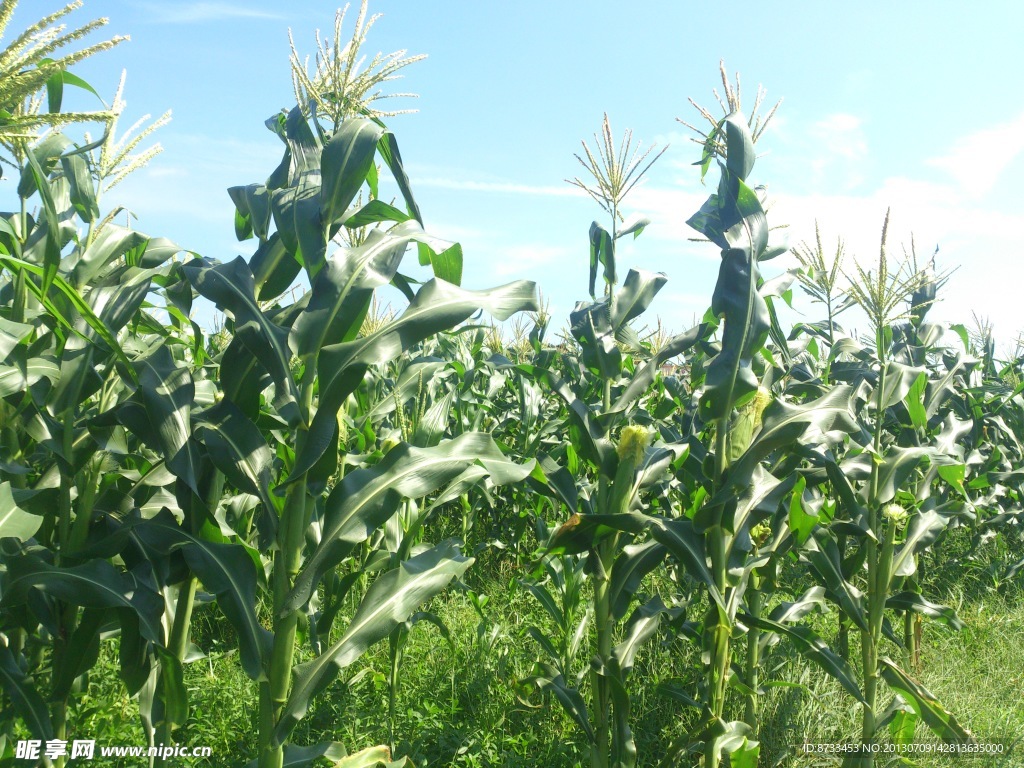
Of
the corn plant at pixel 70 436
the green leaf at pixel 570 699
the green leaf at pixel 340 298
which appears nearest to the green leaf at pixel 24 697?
the corn plant at pixel 70 436

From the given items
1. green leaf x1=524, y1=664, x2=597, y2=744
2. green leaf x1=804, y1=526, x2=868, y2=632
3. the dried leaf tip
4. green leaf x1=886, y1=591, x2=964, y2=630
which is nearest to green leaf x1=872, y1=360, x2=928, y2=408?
green leaf x1=804, y1=526, x2=868, y2=632

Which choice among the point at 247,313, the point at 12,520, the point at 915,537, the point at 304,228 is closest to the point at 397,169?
the point at 304,228

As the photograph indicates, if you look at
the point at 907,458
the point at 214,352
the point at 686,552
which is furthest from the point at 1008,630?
the point at 214,352

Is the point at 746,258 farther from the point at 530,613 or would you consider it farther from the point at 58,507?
the point at 530,613

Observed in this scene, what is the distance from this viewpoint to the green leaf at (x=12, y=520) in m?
2.16

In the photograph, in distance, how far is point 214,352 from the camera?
650 centimetres

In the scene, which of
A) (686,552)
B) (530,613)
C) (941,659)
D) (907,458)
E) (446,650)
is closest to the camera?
(686,552)

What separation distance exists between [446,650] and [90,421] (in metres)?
2.78

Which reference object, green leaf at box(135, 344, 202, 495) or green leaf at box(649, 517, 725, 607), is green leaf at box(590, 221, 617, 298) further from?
green leaf at box(135, 344, 202, 495)

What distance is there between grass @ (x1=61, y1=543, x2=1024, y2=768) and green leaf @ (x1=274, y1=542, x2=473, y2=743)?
1.43m

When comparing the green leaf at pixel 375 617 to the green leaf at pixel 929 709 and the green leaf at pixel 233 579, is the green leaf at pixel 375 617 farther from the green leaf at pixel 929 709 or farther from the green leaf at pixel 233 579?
the green leaf at pixel 929 709

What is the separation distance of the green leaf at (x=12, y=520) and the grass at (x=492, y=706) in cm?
171

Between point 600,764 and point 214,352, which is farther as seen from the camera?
point 214,352

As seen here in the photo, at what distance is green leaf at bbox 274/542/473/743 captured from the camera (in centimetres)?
223
